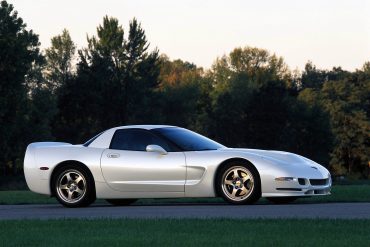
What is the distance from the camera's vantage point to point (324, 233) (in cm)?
975

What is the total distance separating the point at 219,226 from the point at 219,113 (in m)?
85.1

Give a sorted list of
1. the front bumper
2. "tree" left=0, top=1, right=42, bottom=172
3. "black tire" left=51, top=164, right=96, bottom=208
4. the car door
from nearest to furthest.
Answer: the front bumper < the car door < "black tire" left=51, top=164, right=96, bottom=208 < "tree" left=0, top=1, right=42, bottom=172

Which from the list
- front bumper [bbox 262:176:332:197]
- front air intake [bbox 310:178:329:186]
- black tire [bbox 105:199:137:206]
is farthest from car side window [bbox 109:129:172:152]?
front air intake [bbox 310:178:329:186]

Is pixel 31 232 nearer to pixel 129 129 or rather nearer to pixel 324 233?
pixel 324 233

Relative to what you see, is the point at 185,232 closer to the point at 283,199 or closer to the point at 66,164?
the point at 283,199

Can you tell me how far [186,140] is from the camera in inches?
622

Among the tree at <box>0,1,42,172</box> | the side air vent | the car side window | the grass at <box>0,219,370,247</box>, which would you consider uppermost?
the tree at <box>0,1,42,172</box>

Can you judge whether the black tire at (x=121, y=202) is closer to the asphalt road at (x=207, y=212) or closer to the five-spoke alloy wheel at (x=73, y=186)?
the five-spoke alloy wheel at (x=73, y=186)

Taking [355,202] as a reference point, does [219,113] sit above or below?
above

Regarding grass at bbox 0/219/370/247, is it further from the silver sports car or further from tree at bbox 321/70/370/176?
tree at bbox 321/70/370/176

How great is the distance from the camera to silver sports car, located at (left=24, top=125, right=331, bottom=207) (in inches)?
581

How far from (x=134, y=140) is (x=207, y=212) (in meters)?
3.09

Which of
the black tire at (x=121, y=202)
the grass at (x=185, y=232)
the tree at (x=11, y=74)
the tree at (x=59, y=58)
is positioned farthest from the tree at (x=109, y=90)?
the grass at (x=185, y=232)

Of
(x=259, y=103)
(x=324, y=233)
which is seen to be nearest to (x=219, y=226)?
(x=324, y=233)
